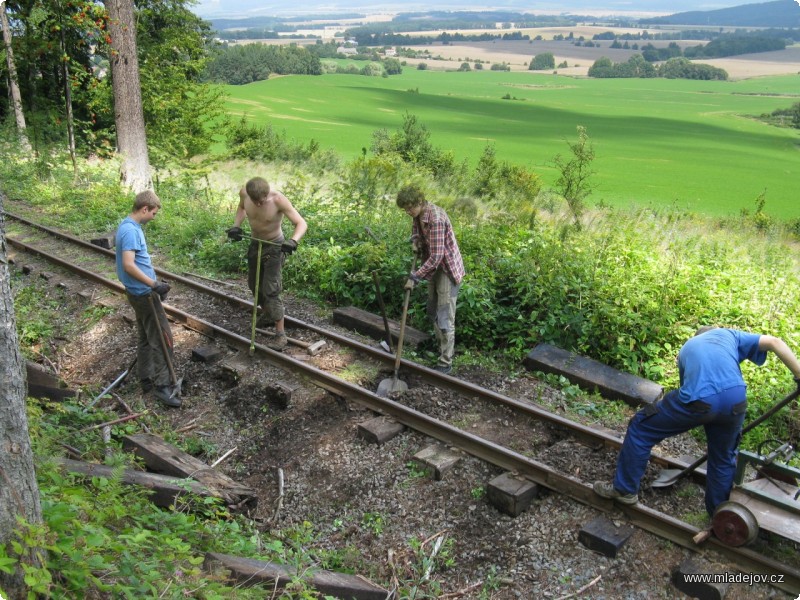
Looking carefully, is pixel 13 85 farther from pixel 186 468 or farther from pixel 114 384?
pixel 186 468

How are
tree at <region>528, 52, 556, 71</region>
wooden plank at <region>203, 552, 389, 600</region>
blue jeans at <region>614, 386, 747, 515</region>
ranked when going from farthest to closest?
tree at <region>528, 52, 556, 71</region> → blue jeans at <region>614, 386, 747, 515</region> → wooden plank at <region>203, 552, 389, 600</region>

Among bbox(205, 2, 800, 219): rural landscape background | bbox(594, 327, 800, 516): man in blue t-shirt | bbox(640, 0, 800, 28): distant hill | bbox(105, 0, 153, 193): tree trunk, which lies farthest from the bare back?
bbox(640, 0, 800, 28): distant hill

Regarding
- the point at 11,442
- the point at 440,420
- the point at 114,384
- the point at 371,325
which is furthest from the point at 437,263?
the point at 11,442

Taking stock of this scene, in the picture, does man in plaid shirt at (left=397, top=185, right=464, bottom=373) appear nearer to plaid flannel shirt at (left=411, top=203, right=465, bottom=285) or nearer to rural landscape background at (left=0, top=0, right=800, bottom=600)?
plaid flannel shirt at (left=411, top=203, right=465, bottom=285)

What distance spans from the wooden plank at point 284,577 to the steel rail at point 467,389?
101 inches

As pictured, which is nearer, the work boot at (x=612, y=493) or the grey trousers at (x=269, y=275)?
the work boot at (x=612, y=493)

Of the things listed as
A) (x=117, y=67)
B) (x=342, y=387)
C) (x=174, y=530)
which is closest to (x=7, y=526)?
(x=174, y=530)

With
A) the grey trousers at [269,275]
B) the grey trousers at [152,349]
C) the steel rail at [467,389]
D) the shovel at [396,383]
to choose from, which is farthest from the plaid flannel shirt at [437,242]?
the grey trousers at [152,349]

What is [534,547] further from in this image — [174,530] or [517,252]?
[517,252]

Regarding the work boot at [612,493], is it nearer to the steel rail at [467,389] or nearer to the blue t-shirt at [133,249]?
the steel rail at [467,389]

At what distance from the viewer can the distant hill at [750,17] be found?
132875mm

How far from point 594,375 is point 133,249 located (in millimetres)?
5052

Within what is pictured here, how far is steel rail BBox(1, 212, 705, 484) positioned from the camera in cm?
613

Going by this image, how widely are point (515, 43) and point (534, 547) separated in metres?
149
